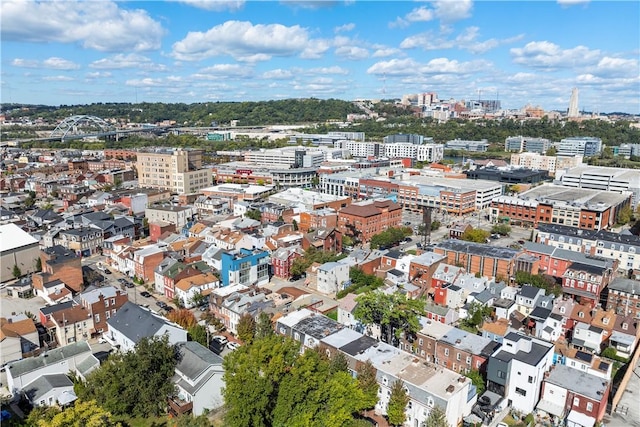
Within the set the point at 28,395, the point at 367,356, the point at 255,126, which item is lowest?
the point at 28,395

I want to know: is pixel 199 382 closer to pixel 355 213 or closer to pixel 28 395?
pixel 28 395

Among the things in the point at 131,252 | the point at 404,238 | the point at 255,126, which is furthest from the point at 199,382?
the point at 255,126

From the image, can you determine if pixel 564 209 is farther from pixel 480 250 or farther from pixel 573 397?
pixel 573 397

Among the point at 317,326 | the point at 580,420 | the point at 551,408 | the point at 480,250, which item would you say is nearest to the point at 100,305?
the point at 317,326

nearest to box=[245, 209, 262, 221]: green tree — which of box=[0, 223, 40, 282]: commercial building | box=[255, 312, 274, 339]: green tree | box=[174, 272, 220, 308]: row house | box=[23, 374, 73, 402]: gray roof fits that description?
box=[174, 272, 220, 308]: row house

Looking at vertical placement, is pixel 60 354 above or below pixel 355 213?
below

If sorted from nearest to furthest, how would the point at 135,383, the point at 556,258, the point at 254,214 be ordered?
the point at 135,383 < the point at 556,258 < the point at 254,214

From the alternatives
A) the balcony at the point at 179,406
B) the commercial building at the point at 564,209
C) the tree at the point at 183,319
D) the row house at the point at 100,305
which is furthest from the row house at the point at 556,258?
the row house at the point at 100,305
